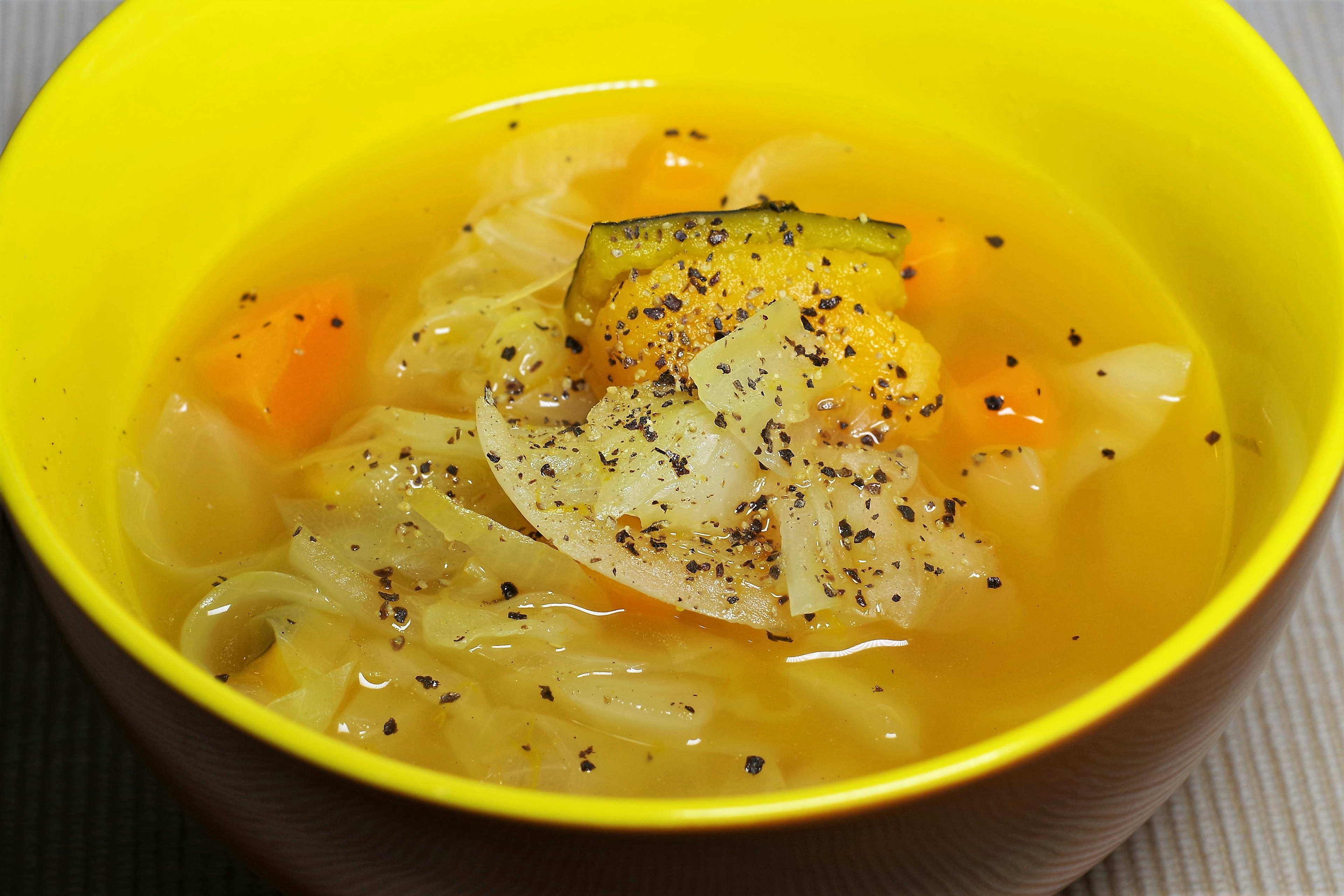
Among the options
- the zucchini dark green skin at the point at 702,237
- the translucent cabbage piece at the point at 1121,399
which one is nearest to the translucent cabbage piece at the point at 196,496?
the zucchini dark green skin at the point at 702,237

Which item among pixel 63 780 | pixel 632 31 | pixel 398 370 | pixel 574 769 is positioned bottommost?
pixel 63 780

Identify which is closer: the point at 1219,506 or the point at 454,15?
the point at 1219,506

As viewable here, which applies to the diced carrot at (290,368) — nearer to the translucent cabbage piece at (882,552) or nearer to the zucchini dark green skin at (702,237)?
the zucchini dark green skin at (702,237)

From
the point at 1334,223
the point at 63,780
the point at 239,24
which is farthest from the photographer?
the point at 239,24

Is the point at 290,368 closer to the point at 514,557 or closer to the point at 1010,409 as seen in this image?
the point at 514,557

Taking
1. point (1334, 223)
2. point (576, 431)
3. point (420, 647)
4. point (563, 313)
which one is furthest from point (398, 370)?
point (1334, 223)

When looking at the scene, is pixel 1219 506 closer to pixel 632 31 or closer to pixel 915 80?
pixel 915 80

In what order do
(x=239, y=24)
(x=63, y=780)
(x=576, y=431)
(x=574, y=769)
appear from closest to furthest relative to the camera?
1. (x=574, y=769)
2. (x=576, y=431)
3. (x=63, y=780)
4. (x=239, y=24)
